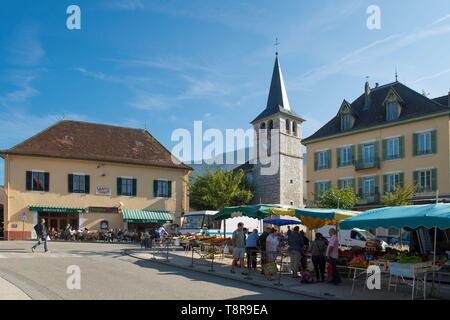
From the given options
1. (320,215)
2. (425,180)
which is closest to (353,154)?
(425,180)

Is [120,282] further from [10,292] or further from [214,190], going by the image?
[214,190]

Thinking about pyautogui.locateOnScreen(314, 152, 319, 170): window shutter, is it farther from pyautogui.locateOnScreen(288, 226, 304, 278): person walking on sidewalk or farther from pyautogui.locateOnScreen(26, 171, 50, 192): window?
pyautogui.locateOnScreen(288, 226, 304, 278): person walking on sidewalk

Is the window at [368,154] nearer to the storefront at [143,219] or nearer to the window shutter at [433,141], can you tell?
the window shutter at [433,141]

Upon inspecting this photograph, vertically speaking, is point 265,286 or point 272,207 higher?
point 272,207

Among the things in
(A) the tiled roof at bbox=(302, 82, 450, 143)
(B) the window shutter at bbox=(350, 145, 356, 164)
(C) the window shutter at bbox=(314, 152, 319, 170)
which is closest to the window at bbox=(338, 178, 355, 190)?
(B) the window shutter at bbox=(350, 145, 356, 164)

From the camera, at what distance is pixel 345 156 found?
40125mm

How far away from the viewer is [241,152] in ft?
220

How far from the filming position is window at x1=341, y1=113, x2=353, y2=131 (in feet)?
132

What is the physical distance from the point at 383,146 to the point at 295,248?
24.2m
